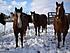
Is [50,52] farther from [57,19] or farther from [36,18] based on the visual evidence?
[36,18]

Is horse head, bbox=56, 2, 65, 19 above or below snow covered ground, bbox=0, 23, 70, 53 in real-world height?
above

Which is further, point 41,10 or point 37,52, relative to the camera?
point 41,10

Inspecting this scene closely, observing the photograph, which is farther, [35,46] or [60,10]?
[35,46]

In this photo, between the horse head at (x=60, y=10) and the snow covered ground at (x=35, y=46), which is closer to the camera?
the snow covered ground at (x=35, y=46)

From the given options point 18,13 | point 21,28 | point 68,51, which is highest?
point 18,13

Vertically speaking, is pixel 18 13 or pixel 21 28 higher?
pixel 18 13

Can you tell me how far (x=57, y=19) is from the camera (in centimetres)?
1156

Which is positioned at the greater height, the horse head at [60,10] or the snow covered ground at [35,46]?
the horse head at [60,10]

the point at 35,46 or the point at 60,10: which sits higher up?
the point at 60,10

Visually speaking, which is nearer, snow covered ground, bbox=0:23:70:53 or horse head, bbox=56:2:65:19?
snow covered ground, bbox=0:23:70:53

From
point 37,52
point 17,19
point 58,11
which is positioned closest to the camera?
point 37,52

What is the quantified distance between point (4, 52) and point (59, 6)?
13.2 ft

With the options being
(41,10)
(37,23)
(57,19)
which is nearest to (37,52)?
(57,19)

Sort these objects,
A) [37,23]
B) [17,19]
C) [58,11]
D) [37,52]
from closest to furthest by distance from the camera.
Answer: [37,52] < [58,11] < [17,19] < [37,23]
